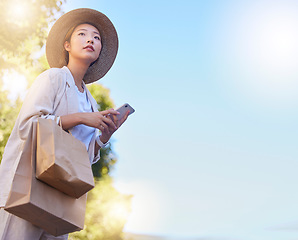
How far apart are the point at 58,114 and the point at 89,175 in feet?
2.04

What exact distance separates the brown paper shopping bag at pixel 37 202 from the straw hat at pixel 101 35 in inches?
53.7

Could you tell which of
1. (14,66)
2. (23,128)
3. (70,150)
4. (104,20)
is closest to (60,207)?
(70,150)

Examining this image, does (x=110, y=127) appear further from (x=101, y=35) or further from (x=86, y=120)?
(x=101, y=35)

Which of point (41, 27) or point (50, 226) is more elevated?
point (41, 27)

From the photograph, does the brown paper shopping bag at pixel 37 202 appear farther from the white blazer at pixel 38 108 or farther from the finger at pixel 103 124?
the finger at pixel 103 124

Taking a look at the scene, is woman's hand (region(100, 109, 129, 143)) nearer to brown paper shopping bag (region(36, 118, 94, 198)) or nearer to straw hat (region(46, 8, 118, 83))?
brown paper shopping bag (region(36, 118, 94, 198))

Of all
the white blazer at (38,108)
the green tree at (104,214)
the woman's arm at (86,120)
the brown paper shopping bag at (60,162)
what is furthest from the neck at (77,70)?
the green tree at (104,214)

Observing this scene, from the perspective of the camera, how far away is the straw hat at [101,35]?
130 inches

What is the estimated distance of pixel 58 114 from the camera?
2.61 meters

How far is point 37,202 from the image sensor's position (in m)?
2.02

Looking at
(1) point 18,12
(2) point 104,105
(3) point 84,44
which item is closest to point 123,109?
(3) point 84,44

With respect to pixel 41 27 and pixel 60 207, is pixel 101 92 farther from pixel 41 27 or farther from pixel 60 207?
pixel 60 207

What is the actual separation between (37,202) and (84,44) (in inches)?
60.8

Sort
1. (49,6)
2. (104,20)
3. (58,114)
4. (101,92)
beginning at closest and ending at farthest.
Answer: (58,114), (104,20), (49,6), (101,92)
